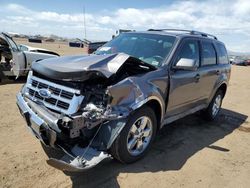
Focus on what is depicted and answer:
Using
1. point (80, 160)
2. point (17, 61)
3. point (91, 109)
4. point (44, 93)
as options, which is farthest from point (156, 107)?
point (17, 61)

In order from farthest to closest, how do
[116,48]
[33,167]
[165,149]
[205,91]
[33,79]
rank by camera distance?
[205,91], [116,48], [165,149], [33,79], [33,167]

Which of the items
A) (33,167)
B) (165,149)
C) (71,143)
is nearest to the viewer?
(71,143)

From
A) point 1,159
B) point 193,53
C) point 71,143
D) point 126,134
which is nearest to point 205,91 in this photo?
point 193,53

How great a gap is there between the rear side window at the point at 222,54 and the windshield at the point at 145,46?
211 cm

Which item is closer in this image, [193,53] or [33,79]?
[33,79]

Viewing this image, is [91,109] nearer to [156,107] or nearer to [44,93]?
[44,93]

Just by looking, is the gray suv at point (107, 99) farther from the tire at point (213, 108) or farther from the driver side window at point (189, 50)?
the tire at point (213, 108)

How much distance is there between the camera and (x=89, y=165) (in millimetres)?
3564

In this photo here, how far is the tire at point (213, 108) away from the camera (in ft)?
23.0

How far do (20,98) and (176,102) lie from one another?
2546mm

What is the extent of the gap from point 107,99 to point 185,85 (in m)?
2.03

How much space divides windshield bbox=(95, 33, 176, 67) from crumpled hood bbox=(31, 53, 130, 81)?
946 millimetres

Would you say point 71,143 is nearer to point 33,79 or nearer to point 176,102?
point 33,79

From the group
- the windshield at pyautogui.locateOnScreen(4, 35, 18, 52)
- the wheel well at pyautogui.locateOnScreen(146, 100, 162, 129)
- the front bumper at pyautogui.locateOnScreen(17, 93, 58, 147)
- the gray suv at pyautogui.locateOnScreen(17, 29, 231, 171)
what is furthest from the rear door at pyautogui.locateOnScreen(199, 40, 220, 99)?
the windshield at pyautogui.locateOnScreen(4, 35, 18, 52)
